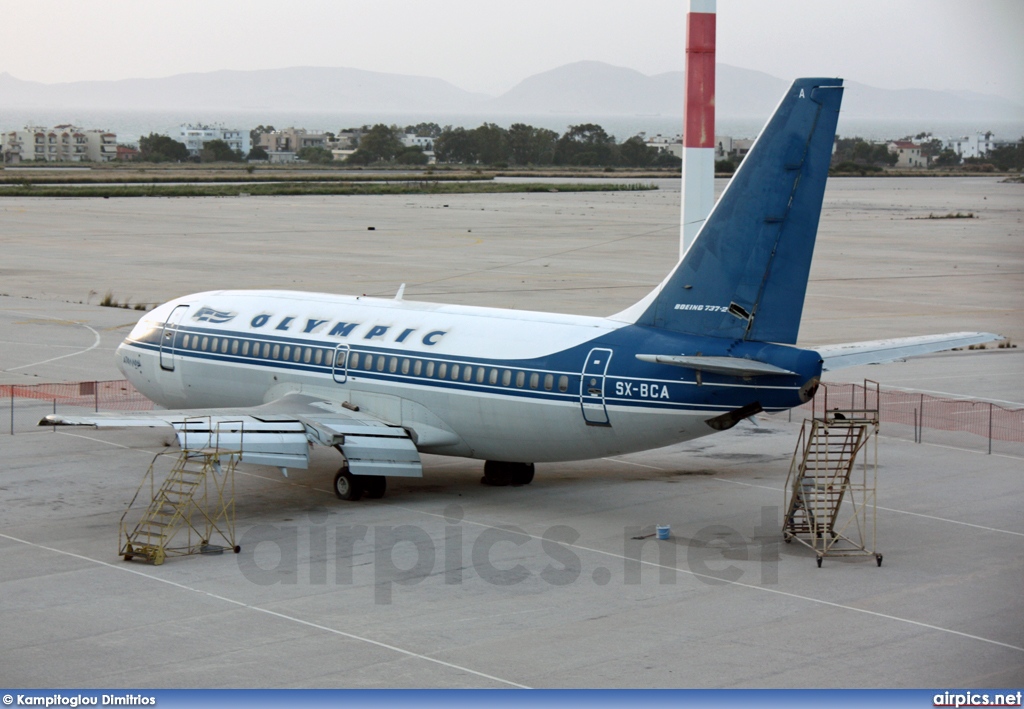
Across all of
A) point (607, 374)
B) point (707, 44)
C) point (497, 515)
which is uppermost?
point (707, 44)

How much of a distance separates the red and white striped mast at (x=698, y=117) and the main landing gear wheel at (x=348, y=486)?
18.6 m

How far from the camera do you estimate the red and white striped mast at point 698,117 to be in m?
45.6

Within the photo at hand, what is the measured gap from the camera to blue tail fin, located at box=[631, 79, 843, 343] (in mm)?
26484

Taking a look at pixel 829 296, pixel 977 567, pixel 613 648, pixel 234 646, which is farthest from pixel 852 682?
pixel 829 296

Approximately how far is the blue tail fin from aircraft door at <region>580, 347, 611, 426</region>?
70.9 inches

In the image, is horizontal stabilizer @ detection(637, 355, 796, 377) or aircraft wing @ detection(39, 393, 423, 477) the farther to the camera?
aircraft wing @ detection(39, 393, 423, 477)

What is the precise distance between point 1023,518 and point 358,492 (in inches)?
589

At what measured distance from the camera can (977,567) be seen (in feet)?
83.0

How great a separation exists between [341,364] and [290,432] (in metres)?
3.50

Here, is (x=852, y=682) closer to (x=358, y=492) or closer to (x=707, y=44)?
(x=358, y=492)

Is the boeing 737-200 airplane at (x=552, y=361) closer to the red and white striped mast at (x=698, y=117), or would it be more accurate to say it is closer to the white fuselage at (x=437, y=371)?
the white fuselage at (x=437, y=371)

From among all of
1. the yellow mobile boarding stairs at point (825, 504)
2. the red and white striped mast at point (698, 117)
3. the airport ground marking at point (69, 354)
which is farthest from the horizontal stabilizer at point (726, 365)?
the airport ground marking at point (69, 354)

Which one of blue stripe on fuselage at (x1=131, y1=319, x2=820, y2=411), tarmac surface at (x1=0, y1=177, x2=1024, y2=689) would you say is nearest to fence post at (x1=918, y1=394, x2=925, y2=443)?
tarmac surface at (x1=0, y1=177, x2=1024, y2=689)

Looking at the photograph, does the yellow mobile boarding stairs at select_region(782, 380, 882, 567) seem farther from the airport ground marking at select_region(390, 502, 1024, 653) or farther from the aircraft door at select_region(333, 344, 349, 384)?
the aircraft door at select_region(333, 344, 349, 384)
